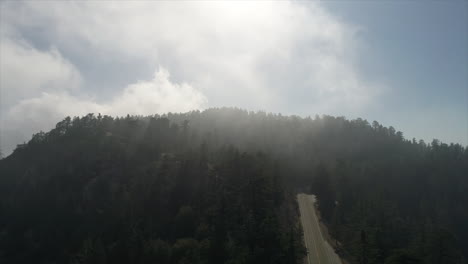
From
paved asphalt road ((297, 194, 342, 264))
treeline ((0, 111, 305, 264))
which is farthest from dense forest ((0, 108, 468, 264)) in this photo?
paved asphalt road ((297, 194, 342, 264))

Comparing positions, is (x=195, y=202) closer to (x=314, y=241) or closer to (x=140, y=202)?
(x=140, y=202)

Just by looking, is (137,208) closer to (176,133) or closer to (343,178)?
(176,133)

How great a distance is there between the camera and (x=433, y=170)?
189m

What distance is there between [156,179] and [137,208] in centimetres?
1283

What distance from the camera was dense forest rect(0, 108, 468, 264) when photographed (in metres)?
73.6

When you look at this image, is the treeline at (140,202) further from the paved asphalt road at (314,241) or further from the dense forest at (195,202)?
the paved asphalt road at (314,241)

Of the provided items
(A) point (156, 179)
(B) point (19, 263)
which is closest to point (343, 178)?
(A) point (156, 179)

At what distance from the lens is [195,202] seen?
10194 centimetres

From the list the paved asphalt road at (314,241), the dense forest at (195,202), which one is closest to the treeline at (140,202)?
the dense forest at (195,202)

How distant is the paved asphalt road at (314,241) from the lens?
245ft

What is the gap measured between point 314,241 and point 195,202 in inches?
1425

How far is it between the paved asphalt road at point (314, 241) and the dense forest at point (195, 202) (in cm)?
273

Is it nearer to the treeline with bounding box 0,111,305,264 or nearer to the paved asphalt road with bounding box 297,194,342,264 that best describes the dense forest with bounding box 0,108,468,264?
the treeline with bounding box 0,111,305,264

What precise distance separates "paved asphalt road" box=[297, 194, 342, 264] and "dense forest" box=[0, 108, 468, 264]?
2728 millimetres
